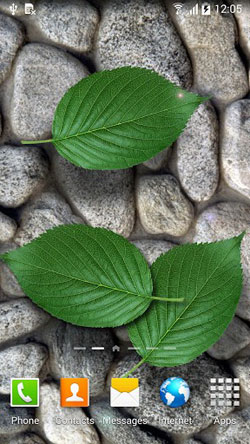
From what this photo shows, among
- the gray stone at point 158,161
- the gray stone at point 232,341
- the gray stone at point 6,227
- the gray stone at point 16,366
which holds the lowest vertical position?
the gray stone at point 16,366

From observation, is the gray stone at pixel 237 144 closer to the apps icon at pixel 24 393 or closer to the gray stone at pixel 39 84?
the gray stone at pixel 39 84

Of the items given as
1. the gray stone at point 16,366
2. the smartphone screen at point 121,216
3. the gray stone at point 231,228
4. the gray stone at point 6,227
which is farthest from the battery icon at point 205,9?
the gray stone at point 16,366

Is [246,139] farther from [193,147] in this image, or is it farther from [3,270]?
[3,270]

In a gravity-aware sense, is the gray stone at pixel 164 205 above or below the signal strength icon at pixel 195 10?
below

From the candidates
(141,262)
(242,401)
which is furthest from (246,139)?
(242,401)

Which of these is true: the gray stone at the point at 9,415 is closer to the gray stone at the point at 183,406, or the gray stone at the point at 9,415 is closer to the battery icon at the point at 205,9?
the gray stone at the point at 183,406

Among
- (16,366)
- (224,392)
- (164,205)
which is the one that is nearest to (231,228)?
(164,205)

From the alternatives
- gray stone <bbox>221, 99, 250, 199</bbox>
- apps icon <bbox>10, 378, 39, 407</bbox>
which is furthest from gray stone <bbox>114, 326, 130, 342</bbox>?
gray stone <bbox>221, 99, 250, 199</bbox>
